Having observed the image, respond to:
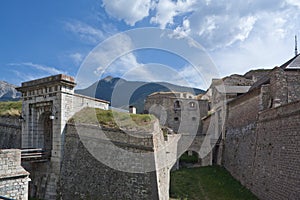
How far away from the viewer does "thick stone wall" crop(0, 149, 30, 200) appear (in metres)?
9.26

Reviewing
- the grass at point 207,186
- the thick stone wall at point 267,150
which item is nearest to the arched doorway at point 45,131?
the grass at point 207,186

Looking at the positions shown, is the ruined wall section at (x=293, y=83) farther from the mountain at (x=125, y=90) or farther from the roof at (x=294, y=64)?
the mountain at (x=125, y=90)

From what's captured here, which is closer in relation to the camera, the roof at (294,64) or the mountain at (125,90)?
the roof at (294,64)

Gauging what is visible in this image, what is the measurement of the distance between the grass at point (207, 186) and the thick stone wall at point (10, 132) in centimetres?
1136

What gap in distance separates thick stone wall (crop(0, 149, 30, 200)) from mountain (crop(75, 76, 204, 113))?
7.68m

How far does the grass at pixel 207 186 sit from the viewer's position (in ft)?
43.6

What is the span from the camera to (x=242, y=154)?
53.0ft

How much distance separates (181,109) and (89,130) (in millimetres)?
22344

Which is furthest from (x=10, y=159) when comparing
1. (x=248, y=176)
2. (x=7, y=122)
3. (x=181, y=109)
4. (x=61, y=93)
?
(x=181, y=109)

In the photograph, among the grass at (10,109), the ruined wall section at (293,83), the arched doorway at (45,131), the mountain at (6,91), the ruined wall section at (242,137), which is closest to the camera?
the ruined wall section at (293,83)

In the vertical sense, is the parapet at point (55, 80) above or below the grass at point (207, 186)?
above

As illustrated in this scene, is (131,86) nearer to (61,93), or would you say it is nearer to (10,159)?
(61,93)

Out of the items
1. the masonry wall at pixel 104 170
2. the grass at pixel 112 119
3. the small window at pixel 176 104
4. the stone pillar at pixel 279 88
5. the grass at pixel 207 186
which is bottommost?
the grass at pixel 207 186

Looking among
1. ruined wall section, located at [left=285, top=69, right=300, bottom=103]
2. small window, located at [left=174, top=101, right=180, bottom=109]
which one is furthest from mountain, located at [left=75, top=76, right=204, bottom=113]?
ruined wall section, located at [left=285, top=69, right=300, bottom=103]
